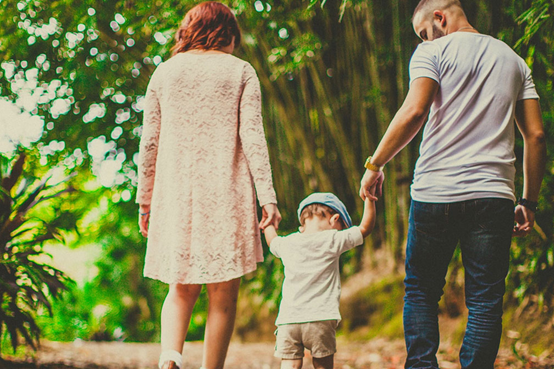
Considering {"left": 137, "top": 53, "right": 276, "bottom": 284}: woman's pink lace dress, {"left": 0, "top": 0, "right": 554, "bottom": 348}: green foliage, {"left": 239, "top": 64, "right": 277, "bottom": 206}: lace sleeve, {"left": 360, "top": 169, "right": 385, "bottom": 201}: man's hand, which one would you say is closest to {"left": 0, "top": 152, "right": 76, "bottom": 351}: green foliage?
{"left": 0, "top": 0, "right": 554, "bottom": 348}: green foliage

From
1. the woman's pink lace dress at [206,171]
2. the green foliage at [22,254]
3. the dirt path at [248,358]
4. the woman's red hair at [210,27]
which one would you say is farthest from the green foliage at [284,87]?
the woman's pink lace dress at [206,171]

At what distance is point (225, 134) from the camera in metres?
2.12

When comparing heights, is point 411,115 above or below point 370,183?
above

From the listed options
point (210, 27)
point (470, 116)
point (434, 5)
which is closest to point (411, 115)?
point (470, 116)

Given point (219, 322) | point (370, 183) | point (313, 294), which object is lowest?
point (219, 322)

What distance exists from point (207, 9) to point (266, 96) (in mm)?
2668

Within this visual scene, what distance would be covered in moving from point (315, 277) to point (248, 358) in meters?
2.07

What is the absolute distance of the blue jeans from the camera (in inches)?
64.6

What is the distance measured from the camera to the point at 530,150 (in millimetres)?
1838

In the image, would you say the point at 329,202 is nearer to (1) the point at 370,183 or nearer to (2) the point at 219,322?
(1) the point at 370,183

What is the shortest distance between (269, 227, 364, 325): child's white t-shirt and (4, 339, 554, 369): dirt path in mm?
1420

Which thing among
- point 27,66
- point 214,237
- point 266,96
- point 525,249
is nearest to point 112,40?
point 27,66

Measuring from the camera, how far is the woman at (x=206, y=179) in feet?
6.70

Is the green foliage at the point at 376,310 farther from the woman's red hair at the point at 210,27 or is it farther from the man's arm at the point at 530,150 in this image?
the woman's red hair at the point at 210,27
